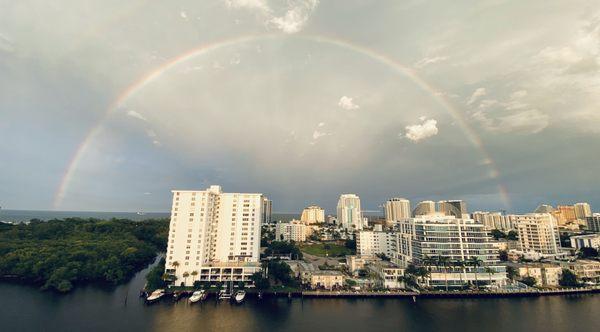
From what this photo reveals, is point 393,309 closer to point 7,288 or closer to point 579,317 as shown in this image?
point 579,317

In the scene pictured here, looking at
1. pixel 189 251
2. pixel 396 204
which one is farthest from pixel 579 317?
pixel 396 204

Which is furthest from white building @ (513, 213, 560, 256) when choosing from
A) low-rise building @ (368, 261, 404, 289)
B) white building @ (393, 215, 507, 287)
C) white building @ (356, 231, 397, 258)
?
low-rise building @ (368, 261, 404, 289)

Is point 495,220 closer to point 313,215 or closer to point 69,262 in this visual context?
point 313,215

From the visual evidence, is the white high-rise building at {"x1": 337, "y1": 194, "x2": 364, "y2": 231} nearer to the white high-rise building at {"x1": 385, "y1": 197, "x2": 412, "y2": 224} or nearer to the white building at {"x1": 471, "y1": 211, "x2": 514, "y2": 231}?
the white high-rise building at {"x1": 385, "y1": 197, "x2": 412, "y2": 224}

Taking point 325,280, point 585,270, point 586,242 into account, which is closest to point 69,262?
point 325,280

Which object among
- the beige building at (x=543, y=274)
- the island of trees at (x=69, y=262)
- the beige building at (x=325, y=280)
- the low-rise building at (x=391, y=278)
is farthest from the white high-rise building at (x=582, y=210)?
the island of trees at (x=69, y=262)

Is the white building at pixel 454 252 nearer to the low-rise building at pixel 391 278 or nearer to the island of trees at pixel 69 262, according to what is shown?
the low-rise building at pixel 391 278

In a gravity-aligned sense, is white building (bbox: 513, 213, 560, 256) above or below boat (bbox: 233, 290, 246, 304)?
above
